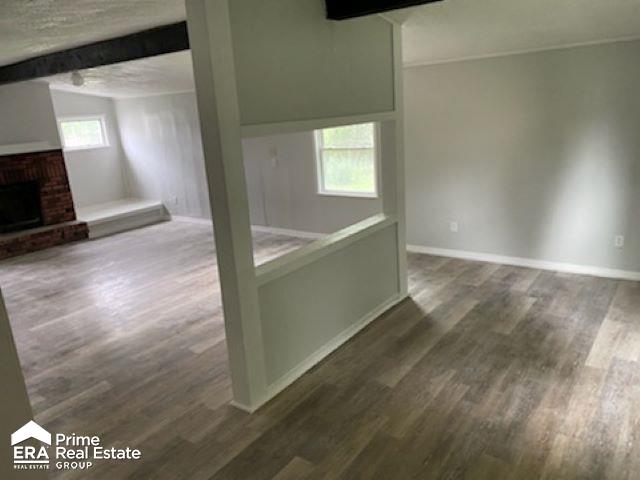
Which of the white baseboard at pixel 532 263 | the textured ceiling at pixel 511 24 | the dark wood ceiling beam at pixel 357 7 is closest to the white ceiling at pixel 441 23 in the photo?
the textured ceiling at pixel 511 24

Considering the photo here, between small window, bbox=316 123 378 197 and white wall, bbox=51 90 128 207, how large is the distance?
4.63m

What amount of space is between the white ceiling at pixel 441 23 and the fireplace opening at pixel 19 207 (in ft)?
8.35

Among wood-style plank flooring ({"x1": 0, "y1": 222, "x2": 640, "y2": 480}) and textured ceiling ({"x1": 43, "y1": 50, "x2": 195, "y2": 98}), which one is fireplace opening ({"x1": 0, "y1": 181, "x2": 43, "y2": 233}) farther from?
wood-style plank flooring ({"x1": 0, "y1": 222, "x2": 640, "y2": 480})

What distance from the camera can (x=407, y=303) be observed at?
4.34 metres

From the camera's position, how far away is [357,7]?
119 inches

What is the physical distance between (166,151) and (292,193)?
2.85 m

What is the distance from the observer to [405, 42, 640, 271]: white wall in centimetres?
441

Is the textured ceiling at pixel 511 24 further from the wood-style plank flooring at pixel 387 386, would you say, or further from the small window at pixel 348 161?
the wood-style plank flooring at pixel 387 386

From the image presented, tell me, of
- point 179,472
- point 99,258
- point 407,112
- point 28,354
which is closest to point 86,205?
point 99,258

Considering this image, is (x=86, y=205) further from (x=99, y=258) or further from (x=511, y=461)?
(x=511, y=461)

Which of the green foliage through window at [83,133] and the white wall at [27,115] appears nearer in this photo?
the white wall at [27,115]

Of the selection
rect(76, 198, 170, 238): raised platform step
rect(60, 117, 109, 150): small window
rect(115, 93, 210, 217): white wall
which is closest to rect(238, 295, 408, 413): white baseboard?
rect(115, 93, 210, 217): white wall

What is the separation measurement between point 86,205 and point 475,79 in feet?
22.8

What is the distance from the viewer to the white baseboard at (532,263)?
4672 millimetres
